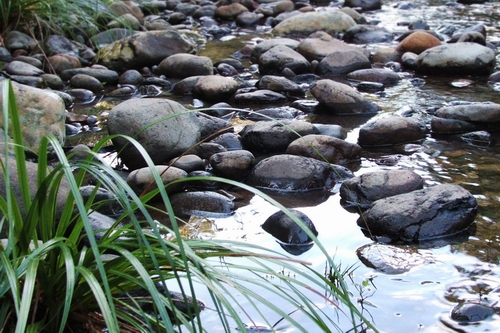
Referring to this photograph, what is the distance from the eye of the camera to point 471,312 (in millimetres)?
2422

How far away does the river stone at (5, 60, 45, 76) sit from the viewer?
6.19m

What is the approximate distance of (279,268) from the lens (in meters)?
2.81

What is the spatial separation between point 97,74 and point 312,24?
398cm

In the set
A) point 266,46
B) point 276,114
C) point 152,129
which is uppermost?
point 152,129

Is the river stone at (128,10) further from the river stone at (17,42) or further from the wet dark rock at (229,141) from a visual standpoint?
the wet dark rock at (229,141)

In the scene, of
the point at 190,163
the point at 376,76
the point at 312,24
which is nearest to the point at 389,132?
the point at 190,163

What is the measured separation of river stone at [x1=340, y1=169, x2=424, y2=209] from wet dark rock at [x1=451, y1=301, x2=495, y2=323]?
1.17 meters

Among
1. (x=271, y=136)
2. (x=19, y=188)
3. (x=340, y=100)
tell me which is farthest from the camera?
(x=340, y=100)

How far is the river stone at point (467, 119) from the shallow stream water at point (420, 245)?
140 millimetres

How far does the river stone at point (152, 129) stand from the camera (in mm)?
4195

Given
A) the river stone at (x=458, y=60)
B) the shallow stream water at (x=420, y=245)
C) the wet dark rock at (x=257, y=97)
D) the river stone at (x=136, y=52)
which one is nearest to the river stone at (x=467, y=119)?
the shallow stream water at (x=420, y=245)

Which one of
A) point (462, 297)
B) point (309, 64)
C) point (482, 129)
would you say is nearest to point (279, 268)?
point (462, 297)

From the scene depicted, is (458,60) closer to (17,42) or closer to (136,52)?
(136,52)

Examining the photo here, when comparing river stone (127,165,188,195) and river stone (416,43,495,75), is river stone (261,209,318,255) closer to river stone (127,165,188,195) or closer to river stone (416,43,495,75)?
river stone (127,165,188,195)
